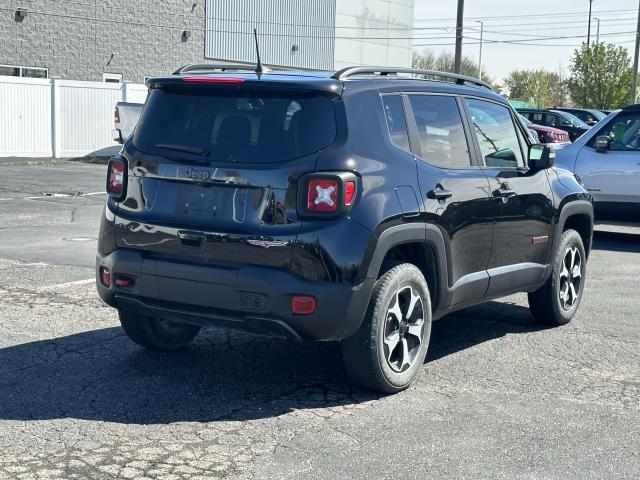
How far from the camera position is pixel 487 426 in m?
5.27

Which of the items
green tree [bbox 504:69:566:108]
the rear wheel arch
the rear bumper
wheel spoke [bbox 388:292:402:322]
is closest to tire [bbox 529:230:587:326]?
the rear wheel arch

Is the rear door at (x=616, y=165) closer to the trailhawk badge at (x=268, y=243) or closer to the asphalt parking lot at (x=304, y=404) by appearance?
the asphalt parking lot at (x=304, y=404)

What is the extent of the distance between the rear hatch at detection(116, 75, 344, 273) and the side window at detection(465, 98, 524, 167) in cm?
166

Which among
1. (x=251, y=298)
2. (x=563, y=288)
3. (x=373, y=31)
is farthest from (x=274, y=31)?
(x=251, y=298)

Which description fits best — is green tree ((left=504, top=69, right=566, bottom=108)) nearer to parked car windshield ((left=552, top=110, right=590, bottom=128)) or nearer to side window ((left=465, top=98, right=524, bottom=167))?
parked car windshield ((left=552, top=110, right=590, bottom=128))

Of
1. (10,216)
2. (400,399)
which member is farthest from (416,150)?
(10,216)

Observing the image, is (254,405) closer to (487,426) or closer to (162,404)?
(162,404)

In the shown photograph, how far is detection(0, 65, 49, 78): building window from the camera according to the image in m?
30.3

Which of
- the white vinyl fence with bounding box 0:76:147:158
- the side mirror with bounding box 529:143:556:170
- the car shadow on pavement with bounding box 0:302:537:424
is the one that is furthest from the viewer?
the white vinyl fence with bounding box 0:76:147:158

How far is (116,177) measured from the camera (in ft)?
19.5

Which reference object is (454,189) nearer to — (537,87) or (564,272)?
(564,272)

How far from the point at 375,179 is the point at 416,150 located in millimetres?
611

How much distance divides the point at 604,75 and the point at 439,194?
56.3 m

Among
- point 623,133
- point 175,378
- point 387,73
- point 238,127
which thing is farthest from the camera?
point 623,133
